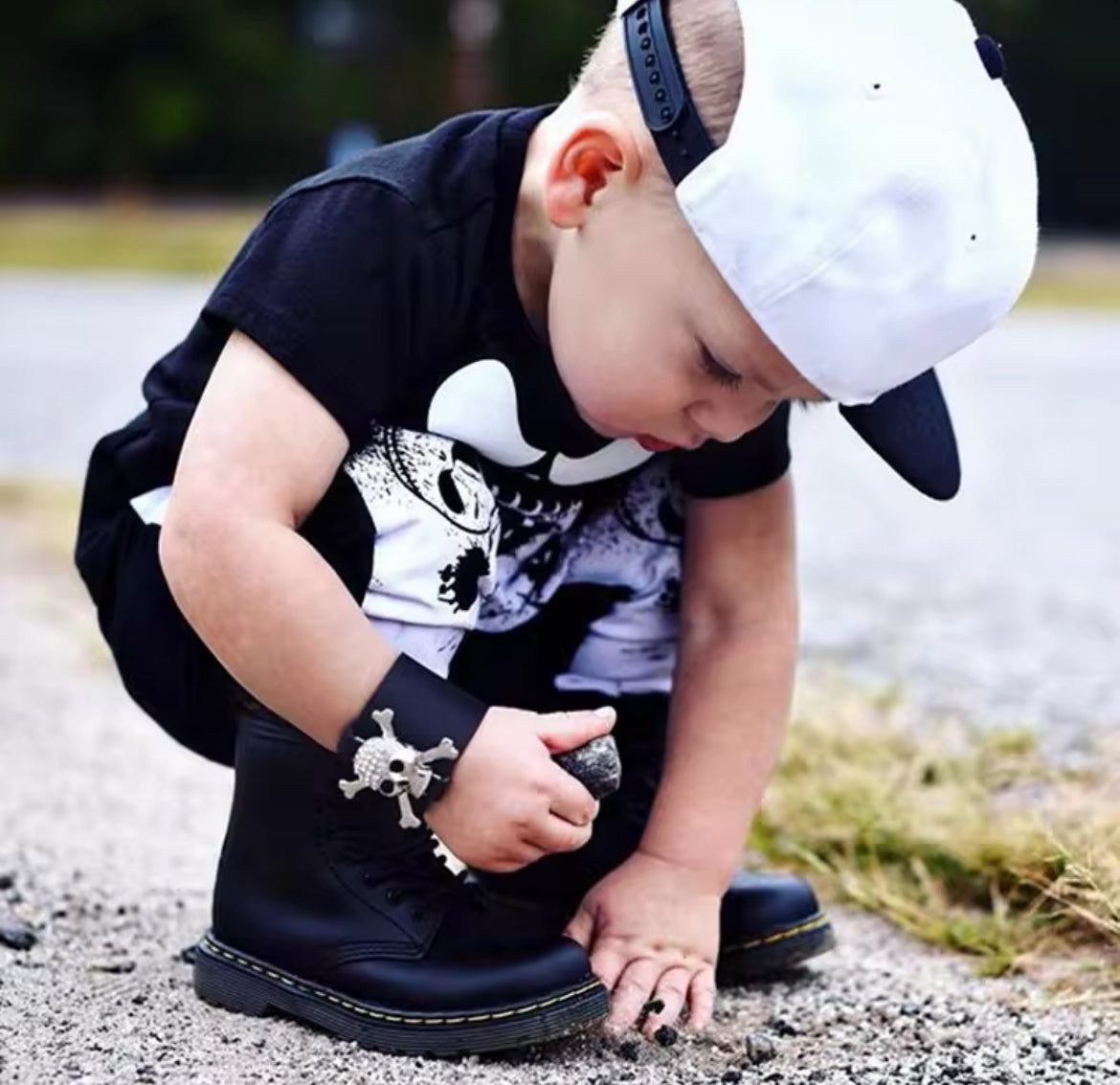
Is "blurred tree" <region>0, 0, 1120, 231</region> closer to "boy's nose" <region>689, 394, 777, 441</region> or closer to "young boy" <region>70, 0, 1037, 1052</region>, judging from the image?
"young boy" <region>70, 0, 1037, 1052</region>

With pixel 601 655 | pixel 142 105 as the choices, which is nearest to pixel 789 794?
pixel 601 655

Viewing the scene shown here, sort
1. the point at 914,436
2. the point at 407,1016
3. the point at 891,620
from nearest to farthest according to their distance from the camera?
the point at 407,1016
the point at 914,436
the point at 891,620

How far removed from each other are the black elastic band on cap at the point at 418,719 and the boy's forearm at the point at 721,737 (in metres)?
0.29

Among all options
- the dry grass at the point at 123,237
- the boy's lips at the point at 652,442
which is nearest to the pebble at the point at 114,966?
the boy's lips at the point at 652,442

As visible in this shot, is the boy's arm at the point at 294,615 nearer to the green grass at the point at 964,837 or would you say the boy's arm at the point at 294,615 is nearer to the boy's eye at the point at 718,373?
the boy's eye at the point at 718,373

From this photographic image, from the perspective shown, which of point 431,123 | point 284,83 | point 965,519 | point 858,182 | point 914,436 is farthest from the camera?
point 431,123

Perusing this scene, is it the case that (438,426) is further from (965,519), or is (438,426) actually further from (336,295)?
(965,519)

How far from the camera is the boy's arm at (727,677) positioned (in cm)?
147

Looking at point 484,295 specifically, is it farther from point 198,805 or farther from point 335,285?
point 198,805

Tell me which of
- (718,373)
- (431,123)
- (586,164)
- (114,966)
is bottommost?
(431,123)

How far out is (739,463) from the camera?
1495 mm

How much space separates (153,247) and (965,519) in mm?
7831

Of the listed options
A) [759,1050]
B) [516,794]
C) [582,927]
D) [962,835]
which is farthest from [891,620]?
[516,794]

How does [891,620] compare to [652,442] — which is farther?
[891,620]
